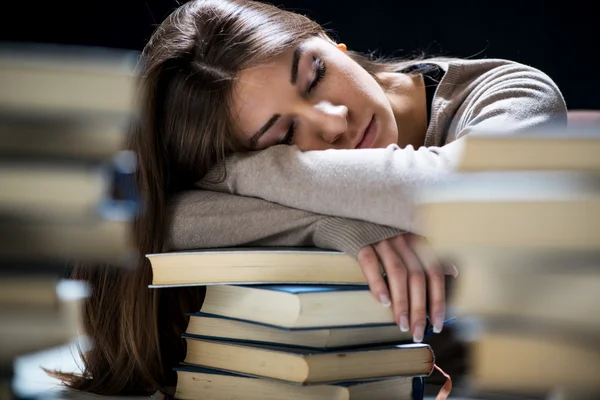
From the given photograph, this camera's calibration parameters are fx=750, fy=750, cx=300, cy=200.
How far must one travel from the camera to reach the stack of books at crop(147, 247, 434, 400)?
0.72 metres

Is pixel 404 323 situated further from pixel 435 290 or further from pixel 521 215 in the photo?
pixel 521 215

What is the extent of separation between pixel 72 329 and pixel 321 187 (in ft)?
1.73

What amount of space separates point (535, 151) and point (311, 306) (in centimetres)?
40

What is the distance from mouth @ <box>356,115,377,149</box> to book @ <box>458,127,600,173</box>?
80 cm

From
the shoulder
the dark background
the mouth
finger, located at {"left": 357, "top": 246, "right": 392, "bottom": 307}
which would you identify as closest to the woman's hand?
finger, located at {"left": 357, "top": 246, "right": 392, "bottom": 307}

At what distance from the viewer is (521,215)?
0.34m

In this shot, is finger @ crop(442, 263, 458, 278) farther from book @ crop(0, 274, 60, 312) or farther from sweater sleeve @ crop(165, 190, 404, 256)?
book @ crop(0, 274, 60, 312)

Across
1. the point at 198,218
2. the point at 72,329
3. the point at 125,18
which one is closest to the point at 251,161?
the point at 198,218

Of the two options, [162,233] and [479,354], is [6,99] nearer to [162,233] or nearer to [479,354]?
[479,354]

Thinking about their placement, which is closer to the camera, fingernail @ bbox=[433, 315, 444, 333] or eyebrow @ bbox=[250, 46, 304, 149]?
fingernail @ bbox=[433, 315, 444, 333]

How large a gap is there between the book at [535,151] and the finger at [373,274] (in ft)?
1.26

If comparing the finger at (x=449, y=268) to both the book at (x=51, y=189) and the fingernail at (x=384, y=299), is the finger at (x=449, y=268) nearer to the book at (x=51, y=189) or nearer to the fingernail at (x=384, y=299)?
the fingernail at (x=384, y=299)

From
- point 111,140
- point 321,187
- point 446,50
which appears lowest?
point 446,50

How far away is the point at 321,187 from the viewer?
87cm
